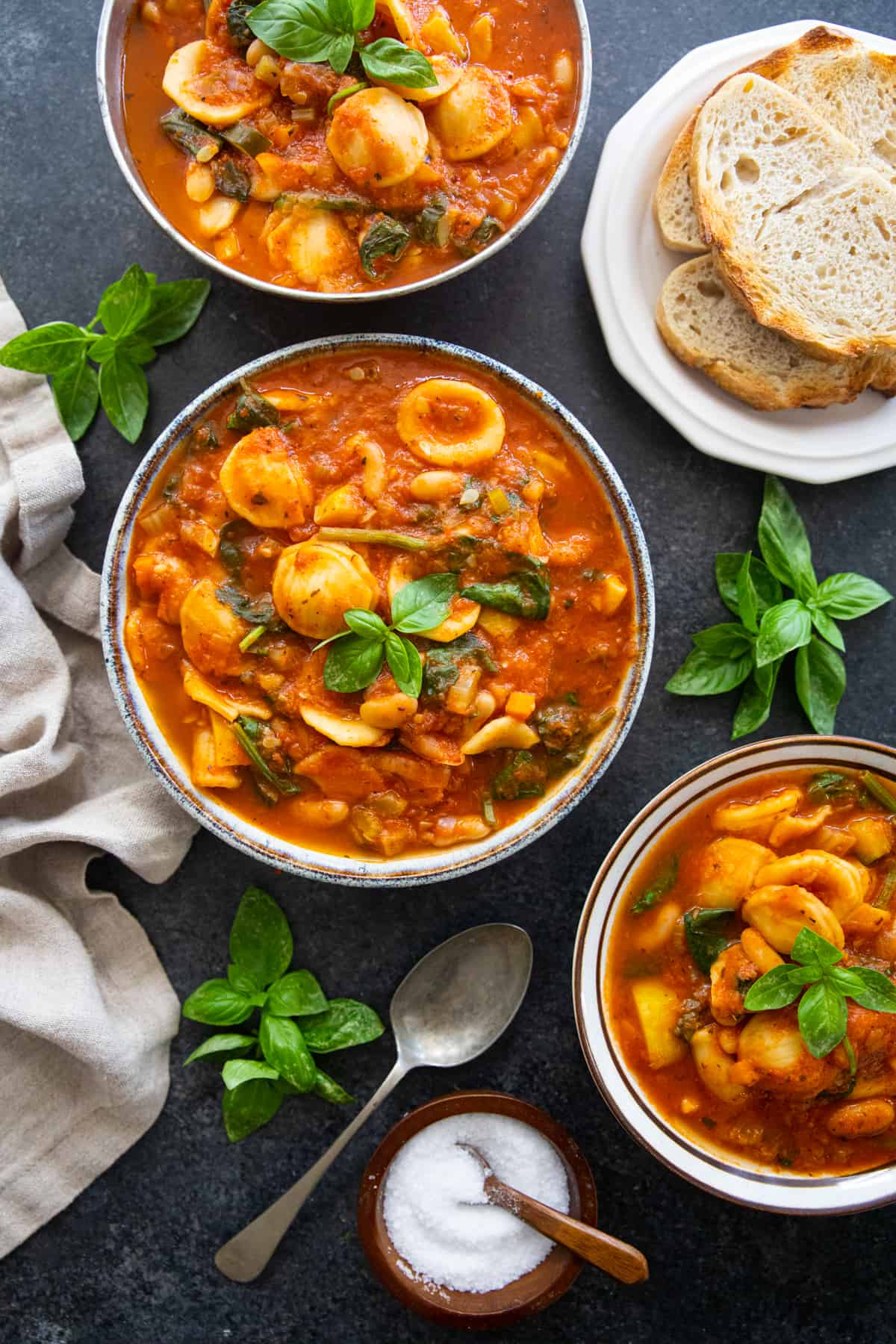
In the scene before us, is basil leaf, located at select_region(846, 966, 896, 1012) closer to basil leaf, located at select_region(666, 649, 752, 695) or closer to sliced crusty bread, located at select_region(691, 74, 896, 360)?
basil leaf, located at select_region(666, 649, 752, 695)

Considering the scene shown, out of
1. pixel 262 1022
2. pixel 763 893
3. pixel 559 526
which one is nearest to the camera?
pixel 763 893

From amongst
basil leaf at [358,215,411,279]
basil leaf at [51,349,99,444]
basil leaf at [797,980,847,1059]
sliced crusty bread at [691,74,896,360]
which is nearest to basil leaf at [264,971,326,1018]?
basil leaf at [797,980,847,1059]

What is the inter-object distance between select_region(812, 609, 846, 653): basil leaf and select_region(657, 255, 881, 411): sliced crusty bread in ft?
2.13

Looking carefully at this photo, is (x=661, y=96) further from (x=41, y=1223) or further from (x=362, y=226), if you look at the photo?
(x=41, y=1223)

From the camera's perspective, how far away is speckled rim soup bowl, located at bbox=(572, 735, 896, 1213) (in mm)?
2916

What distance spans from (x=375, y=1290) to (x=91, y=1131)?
1.03 meters

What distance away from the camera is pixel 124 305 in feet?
Result: 10.8

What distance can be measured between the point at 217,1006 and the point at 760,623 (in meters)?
2.04

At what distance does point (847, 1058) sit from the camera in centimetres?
286

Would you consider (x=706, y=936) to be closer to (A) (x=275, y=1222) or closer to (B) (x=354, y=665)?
(B) (x=354, y=665)

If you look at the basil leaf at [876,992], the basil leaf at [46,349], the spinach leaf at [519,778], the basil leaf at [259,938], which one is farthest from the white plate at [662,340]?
the basil leaf at [259,938]

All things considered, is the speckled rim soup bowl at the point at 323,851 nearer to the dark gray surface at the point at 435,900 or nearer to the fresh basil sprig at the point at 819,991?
the dark gray surface at the point at 435,900

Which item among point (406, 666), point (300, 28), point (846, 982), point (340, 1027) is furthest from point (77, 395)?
point (846, 982)

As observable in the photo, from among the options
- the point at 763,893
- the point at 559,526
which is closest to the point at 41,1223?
the point at 763,893
